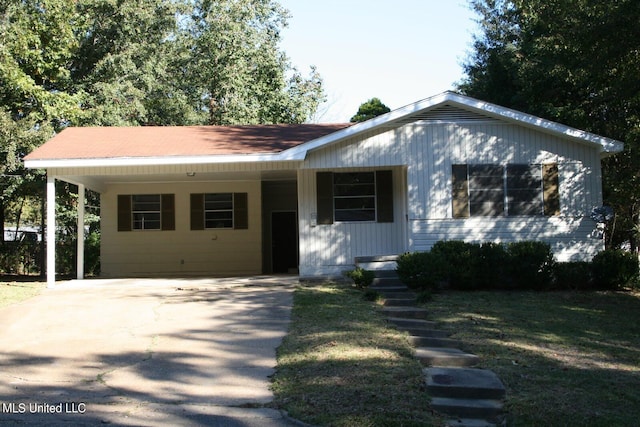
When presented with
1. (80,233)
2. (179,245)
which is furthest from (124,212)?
(80,233)

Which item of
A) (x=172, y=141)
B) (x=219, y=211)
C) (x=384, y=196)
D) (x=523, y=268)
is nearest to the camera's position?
(x=523, y=268)

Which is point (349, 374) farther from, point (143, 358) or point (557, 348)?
point (557, 348)

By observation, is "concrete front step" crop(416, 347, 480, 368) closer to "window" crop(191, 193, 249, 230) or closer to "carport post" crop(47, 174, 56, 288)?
"carport post" crop(47, 174, 56, 288)

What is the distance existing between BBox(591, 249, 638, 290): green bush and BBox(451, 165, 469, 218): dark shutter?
2922 millimetres

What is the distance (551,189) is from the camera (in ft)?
44.0

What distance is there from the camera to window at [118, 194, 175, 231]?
1758 cm

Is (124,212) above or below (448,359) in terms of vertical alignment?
above

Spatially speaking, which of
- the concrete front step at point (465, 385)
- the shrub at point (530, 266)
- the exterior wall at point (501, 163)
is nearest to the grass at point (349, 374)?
the concrete front step at point (465, 385)

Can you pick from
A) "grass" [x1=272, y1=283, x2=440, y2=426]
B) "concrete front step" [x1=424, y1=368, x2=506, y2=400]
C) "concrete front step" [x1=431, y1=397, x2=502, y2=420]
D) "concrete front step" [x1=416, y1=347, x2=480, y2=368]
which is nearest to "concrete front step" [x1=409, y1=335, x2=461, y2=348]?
"grass" [x1=272, y1=283, x2=440, y2=426]

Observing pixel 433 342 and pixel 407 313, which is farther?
pixel 407 313

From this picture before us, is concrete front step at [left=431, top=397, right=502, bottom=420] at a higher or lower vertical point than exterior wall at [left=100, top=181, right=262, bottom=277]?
lower

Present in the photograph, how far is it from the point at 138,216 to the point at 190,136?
146 inches

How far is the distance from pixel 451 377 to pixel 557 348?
87.9 inches

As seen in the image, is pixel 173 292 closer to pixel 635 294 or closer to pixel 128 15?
pixel 635 294
